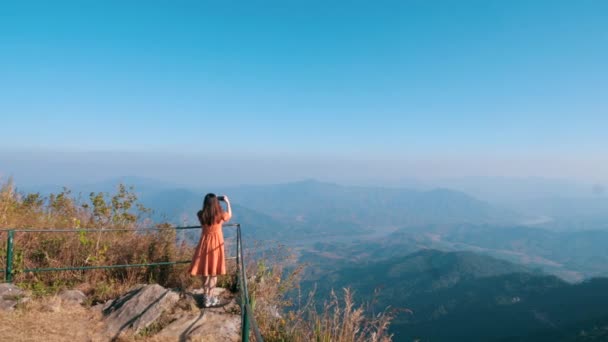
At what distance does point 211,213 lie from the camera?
6.13 meters

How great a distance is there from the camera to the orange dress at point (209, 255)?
6.14 m

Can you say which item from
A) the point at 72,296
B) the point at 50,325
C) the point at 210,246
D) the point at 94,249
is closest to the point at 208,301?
the point at 210,246

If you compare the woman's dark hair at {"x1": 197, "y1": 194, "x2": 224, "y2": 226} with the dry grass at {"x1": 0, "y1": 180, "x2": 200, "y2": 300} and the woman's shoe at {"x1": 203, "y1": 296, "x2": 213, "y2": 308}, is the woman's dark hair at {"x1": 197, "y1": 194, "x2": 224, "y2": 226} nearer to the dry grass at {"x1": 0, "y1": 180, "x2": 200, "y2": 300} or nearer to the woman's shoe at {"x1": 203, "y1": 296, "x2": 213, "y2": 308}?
the woman's shoe at {"x1": 203, "y1": 296, "x2": 213, "y2": 308}

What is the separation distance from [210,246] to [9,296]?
3.39 metres

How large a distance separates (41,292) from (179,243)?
9.24 feet

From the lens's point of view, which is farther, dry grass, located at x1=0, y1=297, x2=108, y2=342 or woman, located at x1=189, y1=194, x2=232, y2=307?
woman, located at x1=189, y1=194, x2=232, y2=307

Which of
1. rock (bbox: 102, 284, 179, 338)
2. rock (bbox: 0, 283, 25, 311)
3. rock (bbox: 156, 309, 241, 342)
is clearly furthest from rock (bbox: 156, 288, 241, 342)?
rock (bbox: 0, 283, 25, 311)

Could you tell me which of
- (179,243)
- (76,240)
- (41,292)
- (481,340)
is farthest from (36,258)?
(481,340)

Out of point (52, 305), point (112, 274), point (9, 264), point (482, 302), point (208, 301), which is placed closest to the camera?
point (52, 305)

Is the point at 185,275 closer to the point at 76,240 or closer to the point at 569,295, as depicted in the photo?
the point at 76,240

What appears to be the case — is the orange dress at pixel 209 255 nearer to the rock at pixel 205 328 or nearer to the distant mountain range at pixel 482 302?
the rock at pixel 205 328

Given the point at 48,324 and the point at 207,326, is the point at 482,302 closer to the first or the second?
the point at 207,326

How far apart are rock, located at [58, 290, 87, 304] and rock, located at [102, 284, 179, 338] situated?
56cm

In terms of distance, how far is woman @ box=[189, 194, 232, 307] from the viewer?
6113mm
